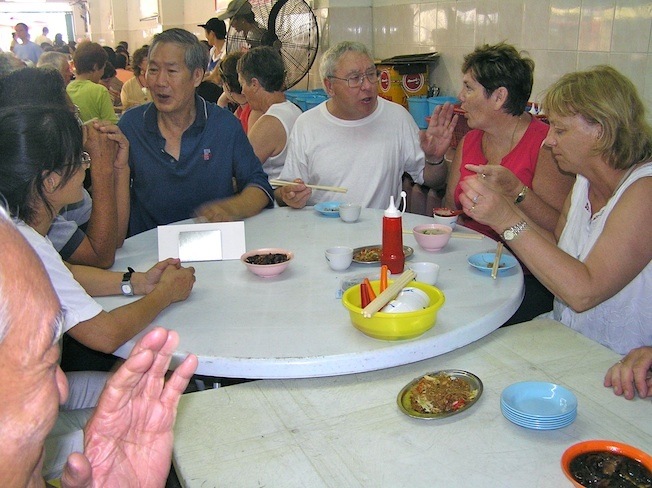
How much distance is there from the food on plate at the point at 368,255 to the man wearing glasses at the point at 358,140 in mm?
1015

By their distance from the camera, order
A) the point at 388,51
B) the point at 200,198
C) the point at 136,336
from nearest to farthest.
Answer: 1. the point at 136,336
2. the point at 200,198
3. the point at 388,51

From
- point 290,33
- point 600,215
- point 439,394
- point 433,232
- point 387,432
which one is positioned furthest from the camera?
point 290,33

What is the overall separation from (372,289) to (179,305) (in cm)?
59

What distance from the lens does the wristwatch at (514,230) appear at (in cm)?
190

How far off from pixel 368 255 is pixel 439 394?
0.84 meters

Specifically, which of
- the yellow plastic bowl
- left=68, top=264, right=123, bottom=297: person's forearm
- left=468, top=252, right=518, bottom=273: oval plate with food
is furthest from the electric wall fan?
the yellow plastic bowl

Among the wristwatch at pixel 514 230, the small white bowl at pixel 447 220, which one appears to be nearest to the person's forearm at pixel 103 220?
the small white bowl at pixel 447 220

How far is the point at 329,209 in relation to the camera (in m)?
2.89

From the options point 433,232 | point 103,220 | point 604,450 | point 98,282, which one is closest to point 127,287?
point 98,282

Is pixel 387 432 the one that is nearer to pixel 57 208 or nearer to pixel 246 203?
pixel 57 208

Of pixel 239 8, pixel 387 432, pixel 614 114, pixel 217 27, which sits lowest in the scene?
pixel 387 432

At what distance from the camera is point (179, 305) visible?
75.1 inches

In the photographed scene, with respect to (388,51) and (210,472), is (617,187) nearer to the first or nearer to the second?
(210,472)

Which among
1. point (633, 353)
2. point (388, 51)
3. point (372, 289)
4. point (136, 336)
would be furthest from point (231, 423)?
point (388, 51)
